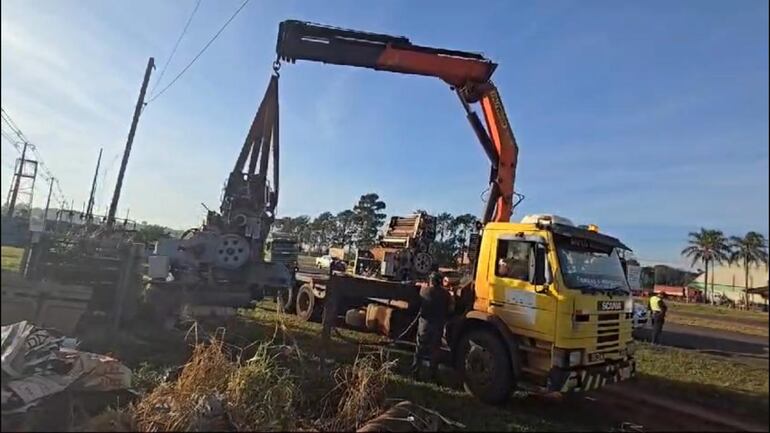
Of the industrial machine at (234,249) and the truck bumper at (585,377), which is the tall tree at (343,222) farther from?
the truck bumper at (585,377)

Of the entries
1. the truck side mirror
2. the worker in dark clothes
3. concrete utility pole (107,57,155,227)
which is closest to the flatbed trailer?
the worker in dark clothes

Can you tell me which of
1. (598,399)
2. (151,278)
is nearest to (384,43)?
(151,278)

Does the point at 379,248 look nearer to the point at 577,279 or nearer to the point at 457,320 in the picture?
the point at 457,320

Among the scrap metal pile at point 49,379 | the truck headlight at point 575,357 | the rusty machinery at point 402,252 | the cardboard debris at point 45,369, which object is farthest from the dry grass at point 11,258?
the rusty machinery at point 402,252

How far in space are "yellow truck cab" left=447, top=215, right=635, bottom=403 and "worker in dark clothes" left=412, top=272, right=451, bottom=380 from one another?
0.33 m

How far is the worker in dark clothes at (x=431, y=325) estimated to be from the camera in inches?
291

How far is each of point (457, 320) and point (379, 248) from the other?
583 cm

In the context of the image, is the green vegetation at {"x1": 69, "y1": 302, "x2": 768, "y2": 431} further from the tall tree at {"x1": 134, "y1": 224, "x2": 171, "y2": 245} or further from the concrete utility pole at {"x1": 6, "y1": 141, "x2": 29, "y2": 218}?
the concrete utility pole at {"x1": 6, "y1": 141, "x2": 29, "y2": 218}

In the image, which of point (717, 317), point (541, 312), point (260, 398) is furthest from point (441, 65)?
point (717, 317)

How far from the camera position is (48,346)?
13.9 feet

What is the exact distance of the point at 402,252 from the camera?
12.0m

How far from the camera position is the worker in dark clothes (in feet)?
24.2

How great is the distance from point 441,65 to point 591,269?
210 inches

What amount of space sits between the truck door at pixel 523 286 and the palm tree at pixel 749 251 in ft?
11.1
